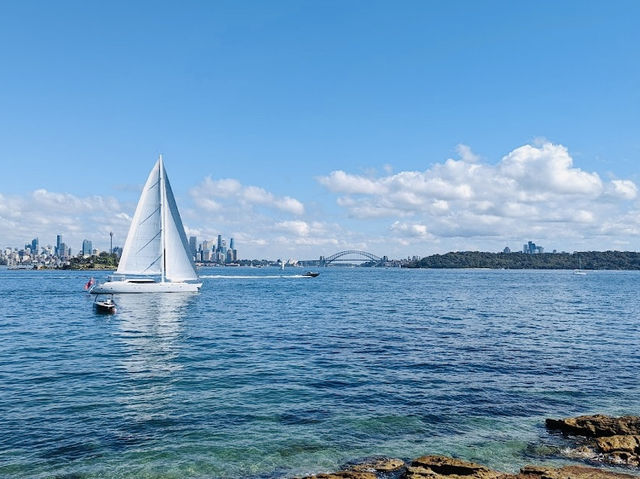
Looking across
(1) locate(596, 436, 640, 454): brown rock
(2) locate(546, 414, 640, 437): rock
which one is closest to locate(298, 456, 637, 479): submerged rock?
(1) locate(596, 436, 640, 454): brown rock

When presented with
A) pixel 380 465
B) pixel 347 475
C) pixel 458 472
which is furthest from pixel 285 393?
pixel 458 472

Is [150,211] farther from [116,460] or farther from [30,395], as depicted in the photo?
[116,460]

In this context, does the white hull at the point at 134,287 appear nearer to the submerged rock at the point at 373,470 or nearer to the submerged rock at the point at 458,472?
the submerged rock at the point at 373,470

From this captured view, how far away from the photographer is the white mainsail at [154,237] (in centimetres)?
8888

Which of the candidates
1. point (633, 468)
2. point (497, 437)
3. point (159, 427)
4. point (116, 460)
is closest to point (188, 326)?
point (159, 427)

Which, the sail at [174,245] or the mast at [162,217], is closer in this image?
the mast at [162,217]

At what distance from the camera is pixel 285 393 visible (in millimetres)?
24844

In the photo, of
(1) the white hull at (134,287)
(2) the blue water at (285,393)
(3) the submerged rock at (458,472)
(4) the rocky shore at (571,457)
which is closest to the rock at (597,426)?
(4) the rocky shore at (571,457)

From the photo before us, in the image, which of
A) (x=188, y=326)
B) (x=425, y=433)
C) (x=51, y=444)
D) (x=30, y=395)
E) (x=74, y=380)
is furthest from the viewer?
(x=188, y=326)

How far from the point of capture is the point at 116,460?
16.5 m

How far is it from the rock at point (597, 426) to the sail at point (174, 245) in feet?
269

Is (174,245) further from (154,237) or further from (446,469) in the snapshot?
(446,469)

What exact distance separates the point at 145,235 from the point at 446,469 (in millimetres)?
83029

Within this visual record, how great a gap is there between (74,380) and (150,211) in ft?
217
